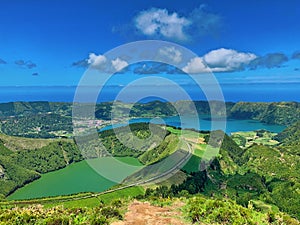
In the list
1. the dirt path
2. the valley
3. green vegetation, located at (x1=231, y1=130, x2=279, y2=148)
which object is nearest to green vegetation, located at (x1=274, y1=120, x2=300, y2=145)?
green vegetation, located at (x1=231, y1=130, x2=279, y2=148)

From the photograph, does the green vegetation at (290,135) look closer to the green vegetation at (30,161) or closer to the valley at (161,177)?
the valley at (161,177)

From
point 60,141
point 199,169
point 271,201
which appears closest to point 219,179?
point 199,169

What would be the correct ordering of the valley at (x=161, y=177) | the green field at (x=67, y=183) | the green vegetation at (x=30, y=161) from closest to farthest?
the valley at (x=161, y=177) < the green field at (x=67, y=183) < the green vegetation at (x=30, y=161)

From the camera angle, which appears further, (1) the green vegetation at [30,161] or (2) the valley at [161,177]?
(1) the green vegetation at [30,161]

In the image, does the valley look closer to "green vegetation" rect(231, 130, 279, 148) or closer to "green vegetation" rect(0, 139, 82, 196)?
"green vegetation" rect(0, 139, 82, 196)

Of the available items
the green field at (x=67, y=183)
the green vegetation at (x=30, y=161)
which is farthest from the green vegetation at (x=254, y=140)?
the green vegetation at (x=30, y=161)

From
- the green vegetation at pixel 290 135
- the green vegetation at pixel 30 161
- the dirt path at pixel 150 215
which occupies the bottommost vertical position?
the green vegetation at pixel 30 161

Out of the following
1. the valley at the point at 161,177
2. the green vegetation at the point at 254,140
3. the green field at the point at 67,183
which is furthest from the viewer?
the green vegetation at the point at 254,140

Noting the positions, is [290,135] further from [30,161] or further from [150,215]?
[150,215]
